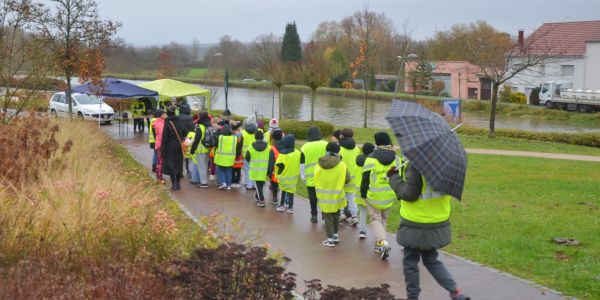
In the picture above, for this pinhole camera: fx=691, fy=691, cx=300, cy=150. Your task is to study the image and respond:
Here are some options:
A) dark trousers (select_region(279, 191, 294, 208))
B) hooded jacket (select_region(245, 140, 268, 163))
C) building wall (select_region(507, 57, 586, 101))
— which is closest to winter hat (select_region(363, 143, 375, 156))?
dark trousers (select_region(279, 191, 294, 208))

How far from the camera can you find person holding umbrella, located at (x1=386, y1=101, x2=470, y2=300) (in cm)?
631

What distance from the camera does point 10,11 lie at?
19.7 m

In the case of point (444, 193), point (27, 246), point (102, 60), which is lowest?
point (27, 246)

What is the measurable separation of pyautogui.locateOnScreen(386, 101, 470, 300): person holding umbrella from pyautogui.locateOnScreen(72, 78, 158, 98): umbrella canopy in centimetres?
1804

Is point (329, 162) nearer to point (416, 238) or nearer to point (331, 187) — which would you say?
point (331, 187)

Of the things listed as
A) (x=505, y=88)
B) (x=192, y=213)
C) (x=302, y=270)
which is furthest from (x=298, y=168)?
(x=505, y=88)

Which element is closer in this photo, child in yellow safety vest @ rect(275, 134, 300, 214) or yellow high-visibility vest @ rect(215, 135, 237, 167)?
child in yellow safety vest @ rect(275, 134, 300, 214)

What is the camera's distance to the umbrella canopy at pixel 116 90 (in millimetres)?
23234

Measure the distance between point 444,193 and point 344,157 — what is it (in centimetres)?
451

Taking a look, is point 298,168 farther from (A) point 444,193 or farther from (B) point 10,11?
(B) point 10,11

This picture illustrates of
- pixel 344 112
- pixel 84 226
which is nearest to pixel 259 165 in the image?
pixel 84 226

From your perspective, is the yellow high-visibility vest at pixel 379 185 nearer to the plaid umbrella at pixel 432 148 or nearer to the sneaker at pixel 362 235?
the sneaker at pixel 362 235

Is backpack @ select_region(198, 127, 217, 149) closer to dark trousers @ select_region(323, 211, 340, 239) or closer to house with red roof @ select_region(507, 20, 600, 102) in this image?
dark trousers @ select_region(323, 211, 340, 239)

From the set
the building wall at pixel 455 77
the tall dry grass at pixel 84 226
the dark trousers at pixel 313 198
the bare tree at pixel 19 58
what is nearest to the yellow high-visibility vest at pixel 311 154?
the dark trousers at pixel 313 198
